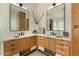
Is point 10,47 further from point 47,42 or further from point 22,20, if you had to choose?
point 47,42

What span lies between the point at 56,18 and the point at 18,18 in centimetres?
58

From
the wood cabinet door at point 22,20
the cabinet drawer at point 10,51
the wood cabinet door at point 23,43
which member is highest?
the wood cabinet door at point 22,20

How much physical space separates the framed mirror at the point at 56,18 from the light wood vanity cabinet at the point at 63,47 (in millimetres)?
195

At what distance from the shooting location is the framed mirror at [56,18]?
172cm

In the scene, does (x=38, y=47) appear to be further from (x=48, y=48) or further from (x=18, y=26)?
(x=18, y=26)

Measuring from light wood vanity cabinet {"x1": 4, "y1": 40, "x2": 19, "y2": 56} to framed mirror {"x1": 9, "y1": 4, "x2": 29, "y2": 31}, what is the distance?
0.20m

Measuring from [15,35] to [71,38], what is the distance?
2.73ft

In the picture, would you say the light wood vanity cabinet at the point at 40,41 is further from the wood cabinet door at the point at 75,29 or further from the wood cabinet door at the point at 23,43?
the wood cabinet door at the point at 75,29

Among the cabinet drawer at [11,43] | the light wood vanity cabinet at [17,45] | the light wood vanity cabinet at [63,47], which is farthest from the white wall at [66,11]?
the cabinet drawer at [11,43]

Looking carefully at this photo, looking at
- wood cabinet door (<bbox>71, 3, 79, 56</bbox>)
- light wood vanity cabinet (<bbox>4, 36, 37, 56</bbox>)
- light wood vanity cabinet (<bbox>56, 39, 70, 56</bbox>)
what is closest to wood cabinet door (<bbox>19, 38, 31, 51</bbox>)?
light wood vanity cabinet (<bbox>4, 36, 37, 56</bbox>)

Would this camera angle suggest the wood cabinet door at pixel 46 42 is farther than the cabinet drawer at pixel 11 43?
Yes

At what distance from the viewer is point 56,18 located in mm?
1755

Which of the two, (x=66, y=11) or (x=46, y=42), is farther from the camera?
(x=46, y=42)

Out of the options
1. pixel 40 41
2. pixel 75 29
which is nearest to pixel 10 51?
pixel 40 41
